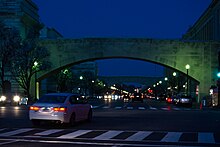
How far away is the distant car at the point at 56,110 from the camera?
2025cm

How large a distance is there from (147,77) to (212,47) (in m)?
116

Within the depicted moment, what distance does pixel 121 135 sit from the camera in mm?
17391

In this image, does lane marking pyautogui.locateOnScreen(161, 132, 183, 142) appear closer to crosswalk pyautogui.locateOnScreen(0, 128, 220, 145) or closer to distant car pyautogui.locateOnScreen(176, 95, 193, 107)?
crosswalk pyautogui.locateOnScreen(0, 128, 220, 145)

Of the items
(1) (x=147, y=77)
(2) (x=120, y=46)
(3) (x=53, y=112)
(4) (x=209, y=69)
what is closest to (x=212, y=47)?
(4) (x=209, y=69)

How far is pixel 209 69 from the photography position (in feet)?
233

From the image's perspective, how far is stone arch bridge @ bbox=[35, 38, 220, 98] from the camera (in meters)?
70.6

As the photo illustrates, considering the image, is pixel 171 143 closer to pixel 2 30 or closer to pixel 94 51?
pixel 2 30

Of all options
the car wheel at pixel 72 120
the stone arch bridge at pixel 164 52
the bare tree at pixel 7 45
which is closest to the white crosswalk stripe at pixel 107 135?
the car wheel at pixel 72 120

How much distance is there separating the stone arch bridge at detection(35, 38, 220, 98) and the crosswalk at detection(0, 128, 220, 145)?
51873mm

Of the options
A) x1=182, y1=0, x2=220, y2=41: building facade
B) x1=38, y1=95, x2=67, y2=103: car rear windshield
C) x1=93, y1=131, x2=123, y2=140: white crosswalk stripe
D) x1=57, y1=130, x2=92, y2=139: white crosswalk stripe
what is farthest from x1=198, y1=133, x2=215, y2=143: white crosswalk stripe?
x1=182, y1=0, x2=220, y2=41: building facade

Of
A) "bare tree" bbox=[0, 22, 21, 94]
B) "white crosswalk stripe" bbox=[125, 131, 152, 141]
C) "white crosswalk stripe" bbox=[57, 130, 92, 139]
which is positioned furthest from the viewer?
"bare tree" bbox=[0, 22, 21, 94]

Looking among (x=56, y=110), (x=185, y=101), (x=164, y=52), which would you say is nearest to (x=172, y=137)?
(x=56, y=110)

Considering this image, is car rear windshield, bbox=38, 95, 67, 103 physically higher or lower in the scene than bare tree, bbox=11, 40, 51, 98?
lower

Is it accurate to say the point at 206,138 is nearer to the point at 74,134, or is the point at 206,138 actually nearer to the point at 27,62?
the point at 74,134
